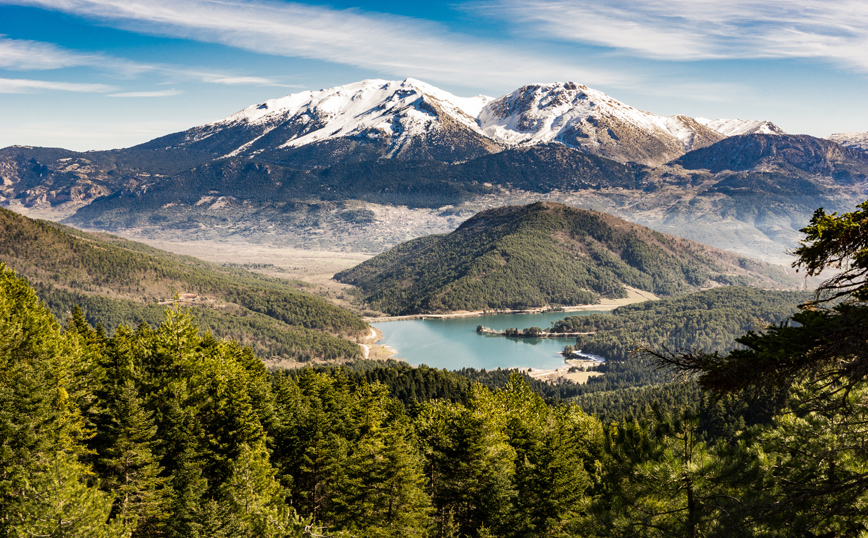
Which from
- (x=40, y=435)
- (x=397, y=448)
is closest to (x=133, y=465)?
(x=40, y=435)

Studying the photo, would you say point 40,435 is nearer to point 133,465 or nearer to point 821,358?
point 133,465

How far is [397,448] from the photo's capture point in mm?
41594

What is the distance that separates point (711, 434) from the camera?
106m

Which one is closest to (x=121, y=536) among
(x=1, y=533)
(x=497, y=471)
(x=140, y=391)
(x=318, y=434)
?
(x=1, y=533)

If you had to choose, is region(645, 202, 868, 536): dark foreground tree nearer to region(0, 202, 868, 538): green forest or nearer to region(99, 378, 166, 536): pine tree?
region(0, 202, 868, 538): green forest

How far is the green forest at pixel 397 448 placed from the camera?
15.3 meters

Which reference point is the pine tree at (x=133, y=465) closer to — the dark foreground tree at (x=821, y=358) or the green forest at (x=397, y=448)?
the green forest at (x=397, y=448)

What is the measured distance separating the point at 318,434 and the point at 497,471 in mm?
12956

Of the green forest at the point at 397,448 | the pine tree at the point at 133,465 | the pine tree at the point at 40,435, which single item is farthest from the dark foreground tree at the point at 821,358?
the pine tree at the point at 133,465

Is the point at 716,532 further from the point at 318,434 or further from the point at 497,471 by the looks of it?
the point at 318,434

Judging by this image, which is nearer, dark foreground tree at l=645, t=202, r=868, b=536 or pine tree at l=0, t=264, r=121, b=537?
dark foreground tree at l=645, t=202, r=868, b=536

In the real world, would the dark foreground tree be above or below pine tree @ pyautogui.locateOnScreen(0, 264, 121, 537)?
above

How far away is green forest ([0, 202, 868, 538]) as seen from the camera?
15.3 m

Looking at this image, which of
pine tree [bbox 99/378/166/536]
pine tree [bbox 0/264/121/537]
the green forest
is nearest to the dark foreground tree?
the green forest
